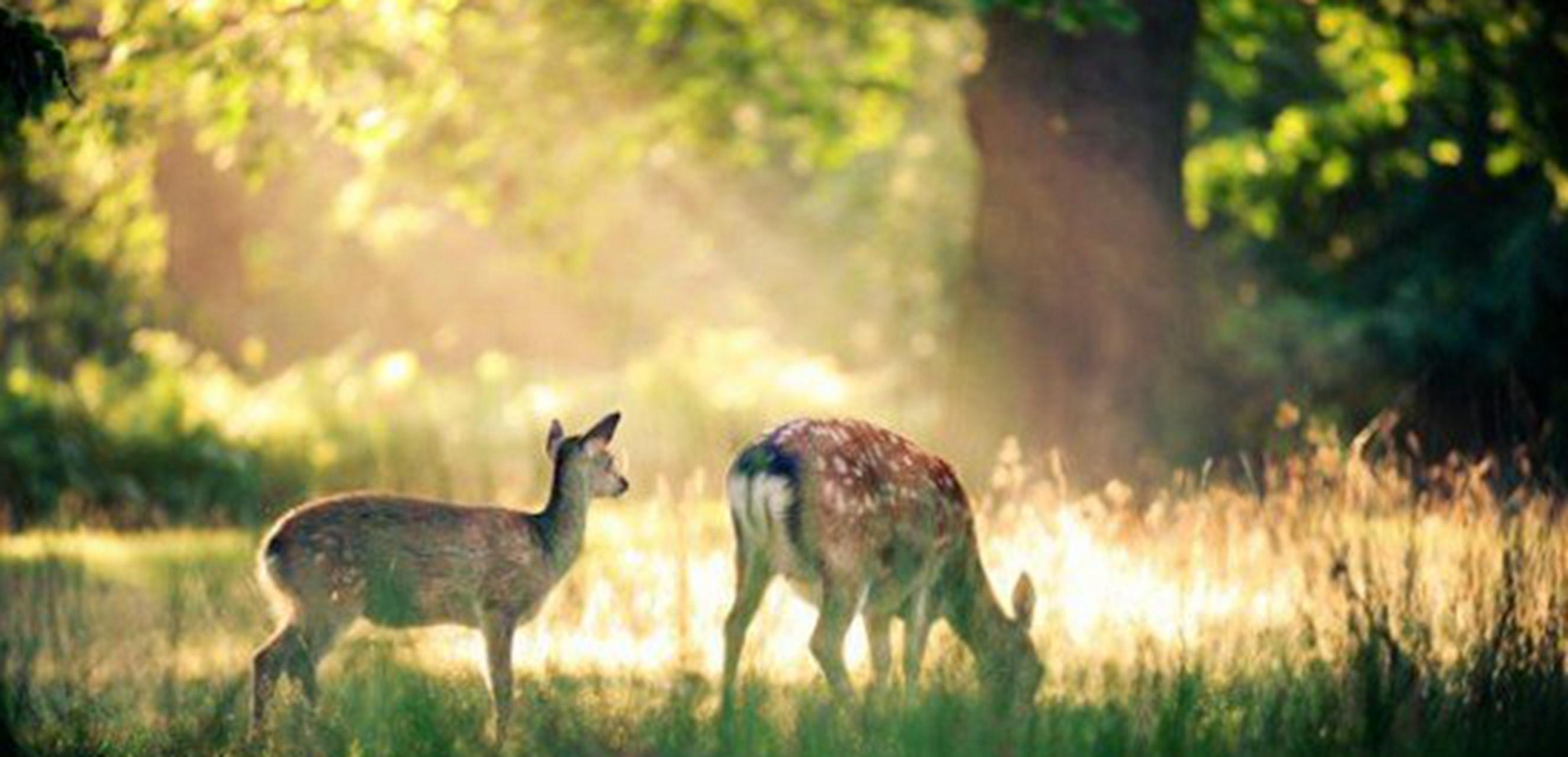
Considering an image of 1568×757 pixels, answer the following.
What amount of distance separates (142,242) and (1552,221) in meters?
13.7

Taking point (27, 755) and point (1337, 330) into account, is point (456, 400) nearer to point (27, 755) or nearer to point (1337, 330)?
point (1337, 330)

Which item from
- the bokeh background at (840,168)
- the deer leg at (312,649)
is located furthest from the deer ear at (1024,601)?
the deer leg at (312,649)

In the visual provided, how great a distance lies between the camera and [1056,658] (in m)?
9.53

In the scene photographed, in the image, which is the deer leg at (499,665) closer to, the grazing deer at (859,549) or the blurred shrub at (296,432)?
the grazing deer at (859,549)

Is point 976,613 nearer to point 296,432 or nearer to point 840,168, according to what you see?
point 296,432

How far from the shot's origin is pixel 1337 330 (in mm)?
23672

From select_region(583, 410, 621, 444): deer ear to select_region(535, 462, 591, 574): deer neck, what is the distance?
207 millimetres

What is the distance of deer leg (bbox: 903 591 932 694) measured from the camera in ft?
28.2

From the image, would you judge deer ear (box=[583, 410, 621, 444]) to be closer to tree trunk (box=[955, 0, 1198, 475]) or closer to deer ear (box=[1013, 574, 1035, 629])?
deer ear (box=[1013, 574, 1035, 629])

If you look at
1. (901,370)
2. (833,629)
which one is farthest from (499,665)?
(901,370)

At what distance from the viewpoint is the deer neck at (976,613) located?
29.5ft

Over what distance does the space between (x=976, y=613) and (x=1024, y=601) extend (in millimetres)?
326

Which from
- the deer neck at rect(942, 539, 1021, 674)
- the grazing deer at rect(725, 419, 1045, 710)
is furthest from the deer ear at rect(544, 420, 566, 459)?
the deer neck at rect(942, 539, 1021, 674)

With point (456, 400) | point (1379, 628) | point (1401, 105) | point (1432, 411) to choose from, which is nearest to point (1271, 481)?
point (1379, 628)
